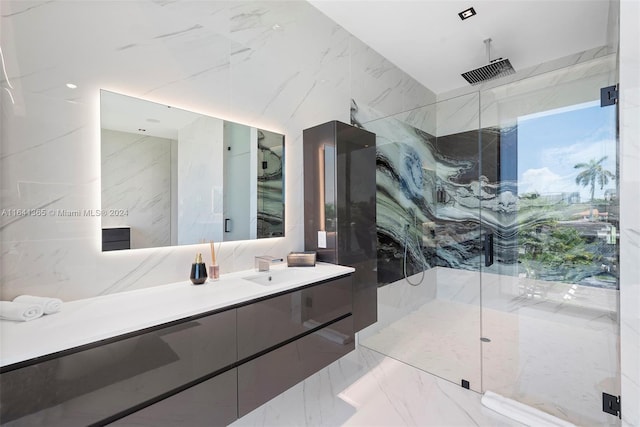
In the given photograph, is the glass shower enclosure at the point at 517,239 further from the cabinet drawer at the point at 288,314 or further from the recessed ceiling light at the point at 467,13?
Result: the cabinet drawer at the point at 288,314

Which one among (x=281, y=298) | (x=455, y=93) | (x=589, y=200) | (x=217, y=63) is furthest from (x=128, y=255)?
(x=455, y=93)

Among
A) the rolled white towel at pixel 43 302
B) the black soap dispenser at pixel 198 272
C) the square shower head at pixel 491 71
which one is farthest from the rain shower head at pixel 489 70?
the rolled white towel at pixel 43 302

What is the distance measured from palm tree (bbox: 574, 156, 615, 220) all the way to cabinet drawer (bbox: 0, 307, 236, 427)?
2.67 meters

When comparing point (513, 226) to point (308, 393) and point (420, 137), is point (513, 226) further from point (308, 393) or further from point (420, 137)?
point (308, 393)

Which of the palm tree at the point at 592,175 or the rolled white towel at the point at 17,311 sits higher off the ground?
the palm tree at the point at 592,175

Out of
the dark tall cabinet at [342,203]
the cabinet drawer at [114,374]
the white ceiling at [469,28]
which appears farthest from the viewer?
the white ceiling at [469,28]

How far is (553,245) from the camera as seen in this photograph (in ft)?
7.51

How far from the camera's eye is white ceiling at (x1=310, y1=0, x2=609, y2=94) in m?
2.51

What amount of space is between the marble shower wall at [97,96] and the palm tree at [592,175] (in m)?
2.24

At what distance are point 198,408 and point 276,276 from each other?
90cm

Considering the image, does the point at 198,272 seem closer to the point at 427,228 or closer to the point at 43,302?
the point at 43,302

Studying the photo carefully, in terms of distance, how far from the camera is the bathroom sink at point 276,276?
6.22 feet

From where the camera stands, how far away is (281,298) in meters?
1.57

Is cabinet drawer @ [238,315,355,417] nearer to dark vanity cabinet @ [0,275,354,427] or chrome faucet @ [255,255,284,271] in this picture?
dark vanity cabinet @ [0,275,354,427]
